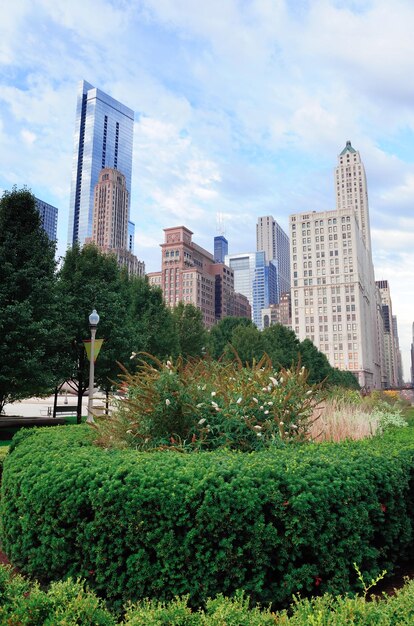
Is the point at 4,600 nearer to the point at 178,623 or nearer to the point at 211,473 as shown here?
the point at 178,623

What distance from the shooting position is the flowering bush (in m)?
5.80

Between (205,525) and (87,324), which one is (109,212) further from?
(205,525)

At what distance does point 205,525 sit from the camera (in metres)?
3.55

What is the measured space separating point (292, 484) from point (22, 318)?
14.4m

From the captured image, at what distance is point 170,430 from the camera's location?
6066 millimetres

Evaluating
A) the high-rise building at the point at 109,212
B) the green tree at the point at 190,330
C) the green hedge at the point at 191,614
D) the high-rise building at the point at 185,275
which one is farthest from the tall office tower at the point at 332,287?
the green hedge at the point at 191,614

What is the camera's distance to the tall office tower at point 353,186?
591 ft

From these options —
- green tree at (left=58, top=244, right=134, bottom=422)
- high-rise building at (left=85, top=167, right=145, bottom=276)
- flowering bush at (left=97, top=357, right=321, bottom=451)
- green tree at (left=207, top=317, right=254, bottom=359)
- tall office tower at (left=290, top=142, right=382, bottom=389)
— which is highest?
high-rise building at (left=85, top=167, right=145, bottom=276)

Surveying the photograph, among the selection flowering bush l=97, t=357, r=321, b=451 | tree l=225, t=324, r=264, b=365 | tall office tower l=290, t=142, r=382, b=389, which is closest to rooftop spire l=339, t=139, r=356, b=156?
tall office tower l=290, t=142, r=382, b=389

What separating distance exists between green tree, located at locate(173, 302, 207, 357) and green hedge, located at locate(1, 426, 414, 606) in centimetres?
3869

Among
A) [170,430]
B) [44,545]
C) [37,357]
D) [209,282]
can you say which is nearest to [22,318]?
[37,357]

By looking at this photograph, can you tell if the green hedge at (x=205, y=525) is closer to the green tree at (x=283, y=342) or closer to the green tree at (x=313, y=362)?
the green tree at (x=283, y=342)

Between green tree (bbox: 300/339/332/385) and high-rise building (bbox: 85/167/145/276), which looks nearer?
green tree (bbox: 300/339/332/385)

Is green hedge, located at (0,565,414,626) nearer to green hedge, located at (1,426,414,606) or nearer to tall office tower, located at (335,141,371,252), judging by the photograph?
green hedge, located at (1,426,414,606)
